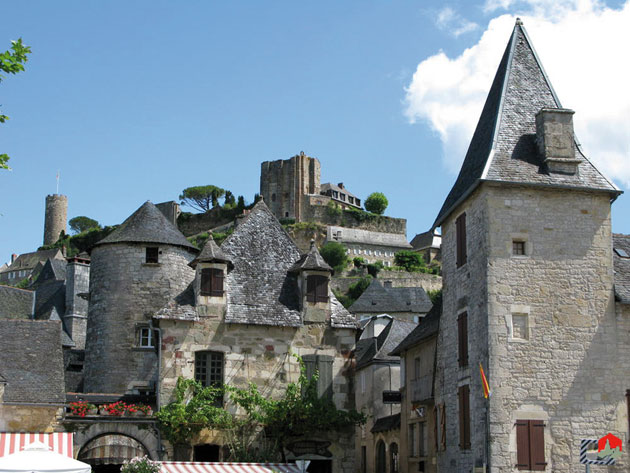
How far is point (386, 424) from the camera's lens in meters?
32.2

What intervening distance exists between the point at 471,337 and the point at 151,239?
13.3 meters

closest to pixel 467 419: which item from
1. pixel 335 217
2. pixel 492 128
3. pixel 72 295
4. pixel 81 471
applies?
pixel 492 128

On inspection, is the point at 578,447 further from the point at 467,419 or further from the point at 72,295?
the point at 72,295

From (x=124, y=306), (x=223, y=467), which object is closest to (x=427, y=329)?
(x=223, y=467)

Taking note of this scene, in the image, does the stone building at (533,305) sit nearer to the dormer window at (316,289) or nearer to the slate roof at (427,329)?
the slate roof at (427,329)

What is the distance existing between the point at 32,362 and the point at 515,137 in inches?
568

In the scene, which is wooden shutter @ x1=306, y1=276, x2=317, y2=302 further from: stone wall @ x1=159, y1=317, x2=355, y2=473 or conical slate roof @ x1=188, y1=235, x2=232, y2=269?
conical slate roof @ x1=188, y1=235, x2=232, y2=269

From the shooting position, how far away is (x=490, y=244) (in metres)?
21.5

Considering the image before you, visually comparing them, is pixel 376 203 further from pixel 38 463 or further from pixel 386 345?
pixel 38 463

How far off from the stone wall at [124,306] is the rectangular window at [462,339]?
11.7m

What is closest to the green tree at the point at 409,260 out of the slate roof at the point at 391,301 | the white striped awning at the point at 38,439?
the slate roof at the point at 391,301

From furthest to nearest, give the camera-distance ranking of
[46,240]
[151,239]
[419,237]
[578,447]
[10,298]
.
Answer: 1. [46,240]
2. [419,237]
3. [10,298]
4. [151,239]
5. [578,447]

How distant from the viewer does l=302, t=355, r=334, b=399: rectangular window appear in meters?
25.0

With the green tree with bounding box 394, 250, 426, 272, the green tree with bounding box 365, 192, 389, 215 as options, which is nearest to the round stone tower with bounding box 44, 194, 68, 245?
the green tree with bounding box 365, 192, 389, 215
